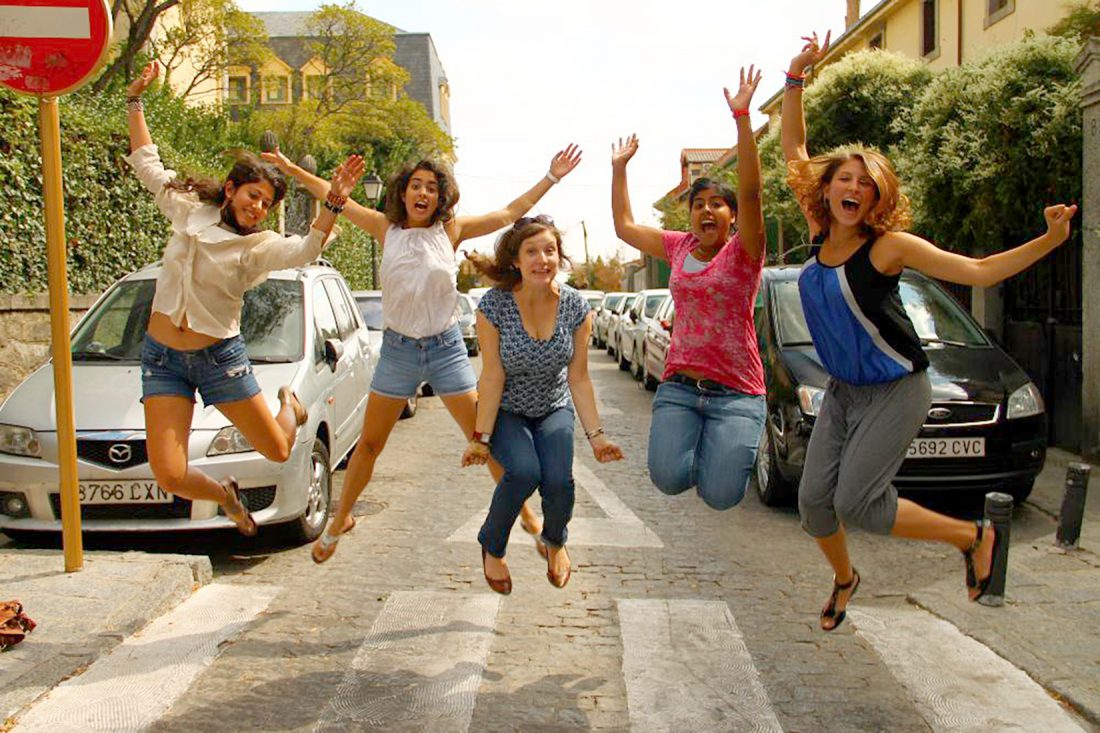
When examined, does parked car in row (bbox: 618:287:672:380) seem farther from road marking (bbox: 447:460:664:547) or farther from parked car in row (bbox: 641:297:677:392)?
road marking (bbox: 447:460:664:547)

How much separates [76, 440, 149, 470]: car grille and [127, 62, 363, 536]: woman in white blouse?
1396mm

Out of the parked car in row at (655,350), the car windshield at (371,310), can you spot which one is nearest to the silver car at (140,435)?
the car windshield at (371,310)

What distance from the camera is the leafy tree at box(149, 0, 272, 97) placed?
83.3ft

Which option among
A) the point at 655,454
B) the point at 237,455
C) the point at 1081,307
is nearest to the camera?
the point at 655,454

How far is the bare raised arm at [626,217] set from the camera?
18.1ft

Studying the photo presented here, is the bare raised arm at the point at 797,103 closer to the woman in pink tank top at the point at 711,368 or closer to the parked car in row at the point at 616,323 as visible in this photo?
the woman in pink tank top at the point at 711,368

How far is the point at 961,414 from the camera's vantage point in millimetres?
7695

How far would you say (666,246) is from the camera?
5473 mm

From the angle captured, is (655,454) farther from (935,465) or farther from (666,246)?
(935,465)

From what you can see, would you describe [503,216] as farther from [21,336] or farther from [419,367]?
[21,336]

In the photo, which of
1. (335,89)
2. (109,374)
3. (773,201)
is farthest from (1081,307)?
(335,89)

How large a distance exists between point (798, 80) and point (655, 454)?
183 cm

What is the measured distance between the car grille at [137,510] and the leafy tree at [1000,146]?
8930 millimetres

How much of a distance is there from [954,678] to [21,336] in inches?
346
